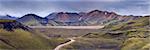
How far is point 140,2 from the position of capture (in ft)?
72.4

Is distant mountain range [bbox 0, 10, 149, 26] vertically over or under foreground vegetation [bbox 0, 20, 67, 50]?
over

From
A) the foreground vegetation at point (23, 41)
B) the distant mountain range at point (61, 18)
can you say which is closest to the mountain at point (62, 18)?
the distant mountain range at point (61, 18)

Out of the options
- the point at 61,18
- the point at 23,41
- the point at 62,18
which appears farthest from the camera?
the point at 23,41

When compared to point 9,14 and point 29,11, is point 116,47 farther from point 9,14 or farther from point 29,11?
point 9,14

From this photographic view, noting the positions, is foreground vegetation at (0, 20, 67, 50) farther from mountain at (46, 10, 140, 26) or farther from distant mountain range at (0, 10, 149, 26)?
mountain at (46, 10, 140, 26)

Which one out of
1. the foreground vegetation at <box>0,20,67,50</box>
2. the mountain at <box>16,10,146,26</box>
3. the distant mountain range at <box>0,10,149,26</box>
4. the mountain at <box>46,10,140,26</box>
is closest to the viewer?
the distant mountain range at <box>0,10,149,26</box>

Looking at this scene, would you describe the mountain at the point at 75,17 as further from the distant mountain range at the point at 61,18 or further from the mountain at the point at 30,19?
the mountain at the point at 30,19

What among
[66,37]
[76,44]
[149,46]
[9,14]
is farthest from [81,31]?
[9,14]

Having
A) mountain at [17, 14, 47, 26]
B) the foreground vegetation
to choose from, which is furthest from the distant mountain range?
the foreground vegetation

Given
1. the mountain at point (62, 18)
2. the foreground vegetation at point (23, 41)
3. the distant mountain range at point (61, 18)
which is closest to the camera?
the distant mountain range at point (61, 18)

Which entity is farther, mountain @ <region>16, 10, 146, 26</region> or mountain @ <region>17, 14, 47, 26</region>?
mountain @ <region>16, 10, 146, 26</region>

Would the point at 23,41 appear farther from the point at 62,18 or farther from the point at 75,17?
the point at 75,17

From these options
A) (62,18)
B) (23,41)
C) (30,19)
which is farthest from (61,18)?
(30,19)

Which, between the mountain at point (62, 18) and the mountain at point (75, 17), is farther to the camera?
the mountain at point (75, 17)
